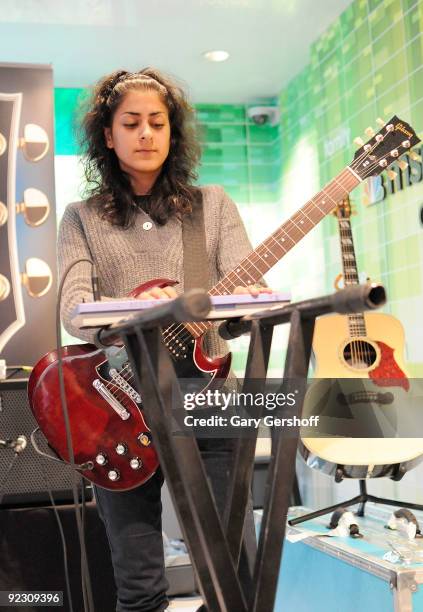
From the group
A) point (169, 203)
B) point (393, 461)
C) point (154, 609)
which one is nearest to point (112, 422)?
point (154, 609)

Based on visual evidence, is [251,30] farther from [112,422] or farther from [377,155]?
[112,422]

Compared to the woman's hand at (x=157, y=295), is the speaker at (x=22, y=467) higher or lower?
lower

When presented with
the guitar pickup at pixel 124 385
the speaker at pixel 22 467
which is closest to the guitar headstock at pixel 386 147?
the guitar pickup at pixel 124 385

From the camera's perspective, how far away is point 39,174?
3.03 metres

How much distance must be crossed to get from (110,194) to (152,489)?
28.0 inches

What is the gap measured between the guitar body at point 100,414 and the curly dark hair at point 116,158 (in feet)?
1.23

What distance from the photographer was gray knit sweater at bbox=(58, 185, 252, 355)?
5.82ft

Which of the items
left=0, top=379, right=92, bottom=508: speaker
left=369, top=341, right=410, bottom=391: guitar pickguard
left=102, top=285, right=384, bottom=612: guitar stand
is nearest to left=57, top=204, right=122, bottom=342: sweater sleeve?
left=102, top=285, right=384, bottom=612: guitar stand

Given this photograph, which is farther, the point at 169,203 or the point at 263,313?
the point at 169,203

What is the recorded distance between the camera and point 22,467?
2266mm

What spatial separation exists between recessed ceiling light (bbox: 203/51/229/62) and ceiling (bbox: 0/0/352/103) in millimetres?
42

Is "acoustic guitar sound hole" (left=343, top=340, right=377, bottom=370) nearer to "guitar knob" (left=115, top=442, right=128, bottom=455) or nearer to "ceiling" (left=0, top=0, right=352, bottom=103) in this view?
"guitar knob" (left=115, top=442, right=128, bottom=455)

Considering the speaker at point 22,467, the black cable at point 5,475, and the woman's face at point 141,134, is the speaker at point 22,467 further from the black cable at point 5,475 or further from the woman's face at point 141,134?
the woman's face at point 141,134

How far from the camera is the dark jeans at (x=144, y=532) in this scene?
1.52m
